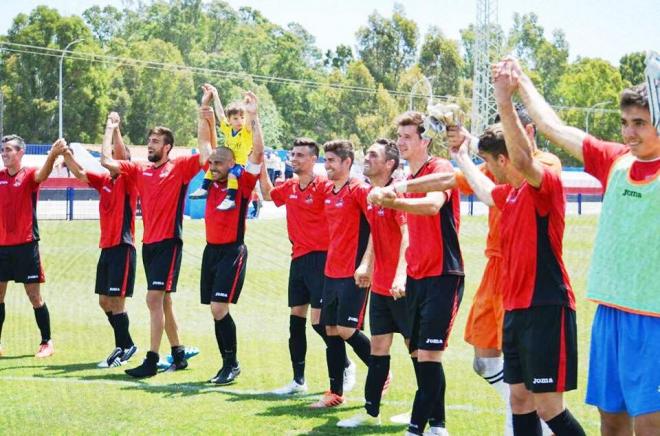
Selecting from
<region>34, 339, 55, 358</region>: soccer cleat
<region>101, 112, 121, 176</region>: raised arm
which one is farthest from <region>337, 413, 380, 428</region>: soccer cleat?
<region>34, 339, 55, 358</region>: soccer cleat

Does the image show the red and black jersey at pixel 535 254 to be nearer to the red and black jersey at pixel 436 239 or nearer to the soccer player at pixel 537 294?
the soccer player at pixel 537 294

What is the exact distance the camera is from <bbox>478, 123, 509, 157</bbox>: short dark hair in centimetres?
620

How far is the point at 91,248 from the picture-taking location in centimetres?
2270

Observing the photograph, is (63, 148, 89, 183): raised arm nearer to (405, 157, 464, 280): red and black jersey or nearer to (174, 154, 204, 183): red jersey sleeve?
(174, 154, 204, 183): red jersey sleeve

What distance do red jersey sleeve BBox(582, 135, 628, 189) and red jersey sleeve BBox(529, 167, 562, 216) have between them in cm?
27

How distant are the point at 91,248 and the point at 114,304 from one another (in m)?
11.2

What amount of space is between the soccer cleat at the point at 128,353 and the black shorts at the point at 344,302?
11.1ft

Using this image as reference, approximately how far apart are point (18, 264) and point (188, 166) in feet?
9.27

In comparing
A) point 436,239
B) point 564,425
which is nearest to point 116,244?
point 436,239

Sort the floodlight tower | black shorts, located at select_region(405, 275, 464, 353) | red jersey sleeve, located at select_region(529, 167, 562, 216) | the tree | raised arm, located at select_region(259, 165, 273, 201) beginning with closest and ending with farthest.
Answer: red jersey sleeve, located at select_region(529, 167, 562, 216) → black shorts, located at select_region(405, 275, 464, 353) → raised arm, located at select_region(259, 165, 273, 201) → the floodlight tower → the tree

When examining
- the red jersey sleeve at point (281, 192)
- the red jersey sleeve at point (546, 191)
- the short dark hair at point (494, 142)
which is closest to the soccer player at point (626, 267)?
the red jersey sleeve at point (546, 191)

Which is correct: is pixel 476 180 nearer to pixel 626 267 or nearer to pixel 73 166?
pixel 626 267

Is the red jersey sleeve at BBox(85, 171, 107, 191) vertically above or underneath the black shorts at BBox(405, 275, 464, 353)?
above

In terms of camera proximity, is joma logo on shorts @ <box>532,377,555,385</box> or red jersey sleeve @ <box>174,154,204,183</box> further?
red jersey sleeve @ <box>174,154,204,183</box>
